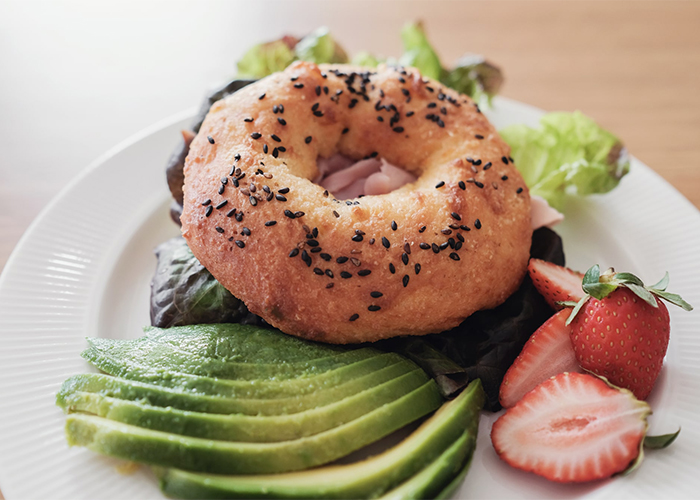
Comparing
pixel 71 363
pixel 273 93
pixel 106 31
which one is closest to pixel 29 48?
pixel 106 31

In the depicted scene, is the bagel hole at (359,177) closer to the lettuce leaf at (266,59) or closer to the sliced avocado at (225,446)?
the sliced avocado at (225,446)

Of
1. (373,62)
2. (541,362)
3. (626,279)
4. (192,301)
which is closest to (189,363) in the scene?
(192,301)

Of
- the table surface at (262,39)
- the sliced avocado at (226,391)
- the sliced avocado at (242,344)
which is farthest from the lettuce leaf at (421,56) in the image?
the sliced avocado at (226,391)

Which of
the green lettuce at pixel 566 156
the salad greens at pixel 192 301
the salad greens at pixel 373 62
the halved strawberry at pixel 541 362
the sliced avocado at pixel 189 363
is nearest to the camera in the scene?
the sliced avocado at pixel 189 363

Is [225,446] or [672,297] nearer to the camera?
[225,446]

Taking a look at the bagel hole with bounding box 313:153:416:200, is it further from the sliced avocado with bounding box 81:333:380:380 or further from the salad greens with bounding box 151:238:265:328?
the sliced avocado with bounding box 81:333:380:380

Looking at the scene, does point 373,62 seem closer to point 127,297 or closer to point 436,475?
point 127,297
